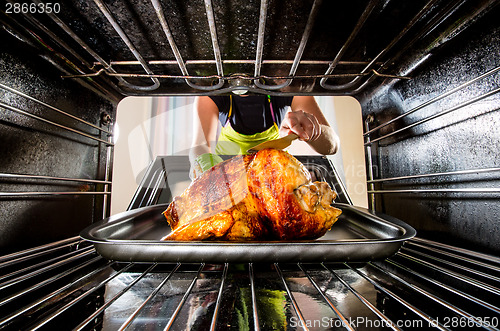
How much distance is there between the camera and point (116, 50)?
721 mm

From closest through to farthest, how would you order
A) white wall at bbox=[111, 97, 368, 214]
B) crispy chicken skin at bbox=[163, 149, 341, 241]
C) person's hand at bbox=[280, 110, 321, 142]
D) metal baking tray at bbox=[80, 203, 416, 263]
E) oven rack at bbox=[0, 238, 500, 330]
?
oven rack at bbox=[0, 238, 500, 330]
metal baking tray at bbox=[80, 203, 416, 263]
crispy chicken skin at bbox=[163, 149, 341, 241]
person's hand at bbox=[280, 110, 321, 142]
white wall at bbox=[111, 97, 368, 214]

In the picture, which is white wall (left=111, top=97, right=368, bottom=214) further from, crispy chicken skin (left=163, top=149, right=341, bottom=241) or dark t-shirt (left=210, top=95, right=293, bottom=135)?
crispy chicken skin (left=163, top=149, right=341, bottom=241)

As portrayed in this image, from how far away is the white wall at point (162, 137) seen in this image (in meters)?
1.27

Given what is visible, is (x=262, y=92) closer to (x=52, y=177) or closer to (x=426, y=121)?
(x=426, y=121)

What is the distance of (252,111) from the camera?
1739mm

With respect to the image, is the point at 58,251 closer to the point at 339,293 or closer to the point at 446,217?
the point at 339,293

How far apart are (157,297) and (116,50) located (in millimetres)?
678

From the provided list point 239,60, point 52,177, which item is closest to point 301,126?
point 239,60

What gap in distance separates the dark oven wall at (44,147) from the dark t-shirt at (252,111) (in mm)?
943

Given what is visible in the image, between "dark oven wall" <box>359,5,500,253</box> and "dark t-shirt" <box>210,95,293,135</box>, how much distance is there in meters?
0.90

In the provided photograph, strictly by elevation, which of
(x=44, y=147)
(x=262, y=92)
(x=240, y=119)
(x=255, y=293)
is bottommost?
(x=255, y=293)

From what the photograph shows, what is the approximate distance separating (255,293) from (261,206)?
282mm

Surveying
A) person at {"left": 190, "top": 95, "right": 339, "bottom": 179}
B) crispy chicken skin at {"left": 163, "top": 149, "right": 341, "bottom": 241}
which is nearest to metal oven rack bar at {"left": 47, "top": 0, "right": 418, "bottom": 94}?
crispy chicken skin at {"left": 163, "top": 149, "right": 341, "bottom": 241}

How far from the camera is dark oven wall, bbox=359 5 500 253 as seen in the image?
21.3 inches
